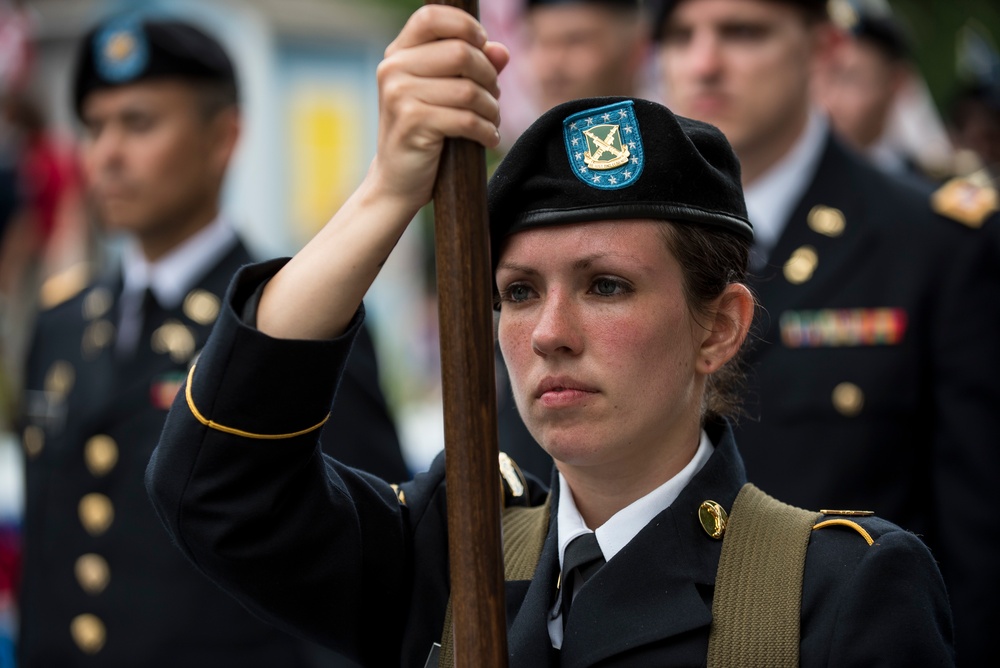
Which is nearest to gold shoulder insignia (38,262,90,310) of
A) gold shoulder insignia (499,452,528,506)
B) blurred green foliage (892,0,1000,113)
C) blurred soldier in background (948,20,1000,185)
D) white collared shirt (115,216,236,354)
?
white collared shirt (115,216,236,354)

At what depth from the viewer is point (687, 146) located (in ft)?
7.48

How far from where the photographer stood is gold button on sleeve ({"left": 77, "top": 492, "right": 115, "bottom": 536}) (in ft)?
13.8

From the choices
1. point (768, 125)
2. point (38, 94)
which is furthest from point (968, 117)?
point (38, 94)

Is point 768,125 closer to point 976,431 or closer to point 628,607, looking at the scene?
point 976,431

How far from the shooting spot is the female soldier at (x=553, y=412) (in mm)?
2098

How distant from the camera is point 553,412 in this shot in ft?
7.25

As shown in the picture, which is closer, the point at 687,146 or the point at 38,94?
the point at 687,146

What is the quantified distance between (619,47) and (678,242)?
3195mm

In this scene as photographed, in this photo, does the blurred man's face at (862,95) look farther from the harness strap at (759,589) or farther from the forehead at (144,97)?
the harness strap at (759,589)

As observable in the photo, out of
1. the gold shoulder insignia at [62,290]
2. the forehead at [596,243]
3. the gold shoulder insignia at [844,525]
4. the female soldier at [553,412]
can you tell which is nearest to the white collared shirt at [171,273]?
the gold shoulder insignia at [62,290]

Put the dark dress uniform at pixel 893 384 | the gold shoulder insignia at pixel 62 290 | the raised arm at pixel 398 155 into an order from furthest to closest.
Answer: the gold shoulder insignia at pixel 62 290 < the dark dress uniform at pixel 893 384 < the raised arm at pixel 398 155

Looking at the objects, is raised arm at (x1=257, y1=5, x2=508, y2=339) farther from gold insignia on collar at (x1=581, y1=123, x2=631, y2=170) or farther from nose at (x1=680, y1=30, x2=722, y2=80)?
nose at (x1=680, y1=30, x2=722, y2=80)

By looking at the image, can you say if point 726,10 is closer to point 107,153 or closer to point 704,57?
point 704,57

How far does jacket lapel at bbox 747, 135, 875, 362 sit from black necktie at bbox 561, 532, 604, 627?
62.0 inches
